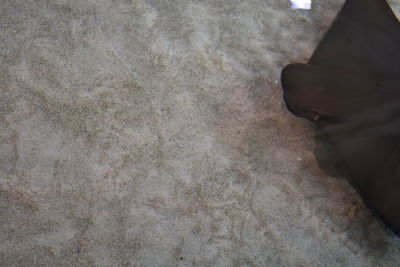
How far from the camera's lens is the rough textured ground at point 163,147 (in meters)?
2.00

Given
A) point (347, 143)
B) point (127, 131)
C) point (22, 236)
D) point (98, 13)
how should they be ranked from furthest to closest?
point (98, 13), point (127, 131), point (347, 143), point (22, 236)

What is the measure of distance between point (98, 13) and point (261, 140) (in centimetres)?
143

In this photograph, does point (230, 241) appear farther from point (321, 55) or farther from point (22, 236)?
point (321, 55)

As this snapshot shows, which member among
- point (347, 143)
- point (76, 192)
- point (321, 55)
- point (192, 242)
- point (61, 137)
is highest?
point (321, 55)

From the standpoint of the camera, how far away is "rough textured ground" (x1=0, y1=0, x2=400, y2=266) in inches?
78.7

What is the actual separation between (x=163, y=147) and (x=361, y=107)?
1185 millimetres

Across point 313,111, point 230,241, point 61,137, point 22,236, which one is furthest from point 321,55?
point 22,236

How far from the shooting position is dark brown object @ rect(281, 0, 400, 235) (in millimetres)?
1930

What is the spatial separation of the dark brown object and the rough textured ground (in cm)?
22

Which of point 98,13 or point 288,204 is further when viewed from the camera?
point 98,13

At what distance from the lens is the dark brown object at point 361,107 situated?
1930mm

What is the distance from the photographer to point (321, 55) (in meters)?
2.30

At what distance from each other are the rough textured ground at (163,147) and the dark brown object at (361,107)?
0.22 metres

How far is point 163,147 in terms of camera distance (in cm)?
219
